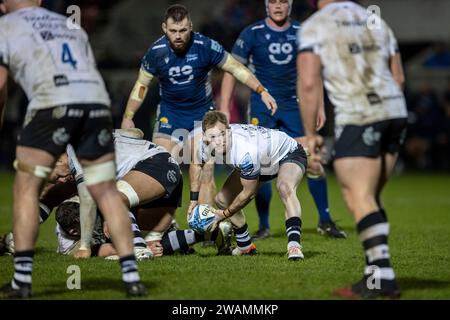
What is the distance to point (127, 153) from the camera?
9383 millimetres

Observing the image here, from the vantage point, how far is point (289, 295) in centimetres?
691

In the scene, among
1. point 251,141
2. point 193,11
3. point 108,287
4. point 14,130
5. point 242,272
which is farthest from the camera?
point 193,11

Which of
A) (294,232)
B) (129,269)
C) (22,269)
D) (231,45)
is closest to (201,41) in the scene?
(294,232)

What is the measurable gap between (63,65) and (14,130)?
55.3 feet

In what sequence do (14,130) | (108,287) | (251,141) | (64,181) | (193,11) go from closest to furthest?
(108,287), (251,141), (64,181), (14,130), (193,11)

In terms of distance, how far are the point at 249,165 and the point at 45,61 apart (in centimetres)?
251

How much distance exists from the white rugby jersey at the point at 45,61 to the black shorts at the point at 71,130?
0.07 m

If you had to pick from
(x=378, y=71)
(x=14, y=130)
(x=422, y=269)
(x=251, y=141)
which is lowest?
(x=14, y=130)

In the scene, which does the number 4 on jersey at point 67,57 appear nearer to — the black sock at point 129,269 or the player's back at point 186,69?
the black sock at point 129,269

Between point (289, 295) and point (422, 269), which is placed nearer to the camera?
point (289, 295)

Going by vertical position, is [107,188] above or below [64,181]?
above

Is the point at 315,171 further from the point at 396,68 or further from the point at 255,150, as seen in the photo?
the point at 396,68
